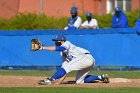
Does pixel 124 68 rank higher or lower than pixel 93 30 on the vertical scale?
lower

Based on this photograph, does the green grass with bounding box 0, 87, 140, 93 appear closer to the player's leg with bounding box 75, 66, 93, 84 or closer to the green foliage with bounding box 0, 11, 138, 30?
the player's leg with bounding box 75, 66, 93, 84

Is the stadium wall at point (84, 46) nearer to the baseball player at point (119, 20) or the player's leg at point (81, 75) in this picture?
the baseball player at point (119, 20)

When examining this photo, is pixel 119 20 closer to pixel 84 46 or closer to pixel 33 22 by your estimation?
pixel 84 46

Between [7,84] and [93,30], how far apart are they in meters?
5.79

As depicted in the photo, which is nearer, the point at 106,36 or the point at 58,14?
the point at 106,36

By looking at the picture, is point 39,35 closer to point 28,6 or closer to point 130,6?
point 28,6

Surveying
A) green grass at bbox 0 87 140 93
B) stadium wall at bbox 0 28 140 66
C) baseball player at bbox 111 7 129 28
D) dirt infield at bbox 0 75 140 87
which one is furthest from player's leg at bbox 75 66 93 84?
baseball player at bbox 111 7 129 28

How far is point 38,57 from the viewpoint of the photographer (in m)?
20.9

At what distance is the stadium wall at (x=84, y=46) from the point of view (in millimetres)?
19969

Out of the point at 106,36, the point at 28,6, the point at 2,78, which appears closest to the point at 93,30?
the point at 106,36

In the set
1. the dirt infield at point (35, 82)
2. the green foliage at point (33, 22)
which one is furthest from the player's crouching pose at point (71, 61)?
the green foliage at point (33, 22)

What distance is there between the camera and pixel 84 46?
20.5 meters

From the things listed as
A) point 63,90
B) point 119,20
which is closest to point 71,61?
point 63,90

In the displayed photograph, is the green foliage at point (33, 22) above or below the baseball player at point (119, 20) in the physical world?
below
